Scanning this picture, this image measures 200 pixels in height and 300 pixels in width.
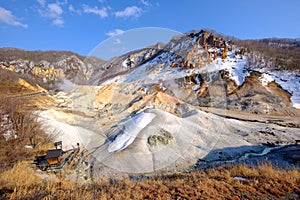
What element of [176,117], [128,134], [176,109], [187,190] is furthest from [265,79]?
[187,190]

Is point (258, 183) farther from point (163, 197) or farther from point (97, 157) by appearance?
point (97, 157)

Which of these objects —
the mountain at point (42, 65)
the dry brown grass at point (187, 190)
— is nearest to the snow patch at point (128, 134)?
the dry brown grass at point (187, 190)

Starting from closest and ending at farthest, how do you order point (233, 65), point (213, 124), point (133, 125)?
point (133, 125) → point (213, 124) → point (233, 65)

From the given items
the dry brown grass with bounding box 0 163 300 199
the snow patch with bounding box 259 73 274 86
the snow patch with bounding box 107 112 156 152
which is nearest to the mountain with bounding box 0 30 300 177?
the snow patch with bounding box 107 112 156 152

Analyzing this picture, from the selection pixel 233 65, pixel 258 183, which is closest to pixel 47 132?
pixel 258 183

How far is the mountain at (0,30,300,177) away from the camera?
628 cm

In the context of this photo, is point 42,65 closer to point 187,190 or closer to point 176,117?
point 176,117

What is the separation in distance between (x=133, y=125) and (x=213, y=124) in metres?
12.9

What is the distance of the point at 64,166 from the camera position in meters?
10.8

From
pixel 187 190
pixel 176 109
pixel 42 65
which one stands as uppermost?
pixel 42 65

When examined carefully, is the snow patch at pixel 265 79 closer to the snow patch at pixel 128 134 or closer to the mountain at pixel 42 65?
the snow patch at pixel 128 134

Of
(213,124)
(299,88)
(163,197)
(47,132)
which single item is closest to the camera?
(163,197)

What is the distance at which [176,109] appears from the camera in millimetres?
10125

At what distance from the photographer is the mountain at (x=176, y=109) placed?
6275 mm
